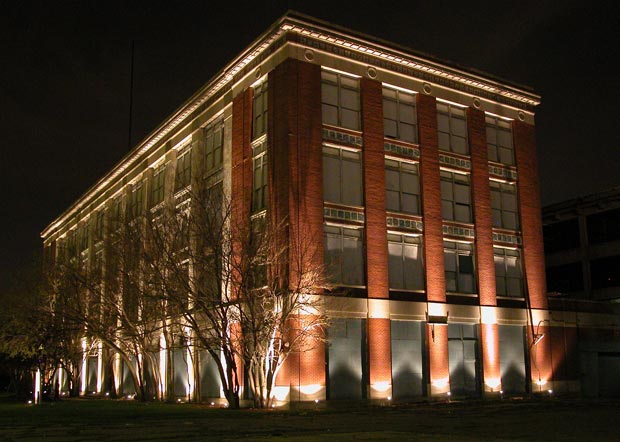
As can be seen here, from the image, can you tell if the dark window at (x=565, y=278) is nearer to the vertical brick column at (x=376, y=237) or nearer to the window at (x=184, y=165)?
the vertical brick column at (x=376, y=237)

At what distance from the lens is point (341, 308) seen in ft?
121

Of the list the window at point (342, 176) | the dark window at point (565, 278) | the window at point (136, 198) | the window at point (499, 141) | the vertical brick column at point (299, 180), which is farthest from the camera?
the dark window at point (565, 278)

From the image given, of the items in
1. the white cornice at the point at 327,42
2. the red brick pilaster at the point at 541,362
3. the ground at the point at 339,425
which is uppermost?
the white cornice at the point at 327,42

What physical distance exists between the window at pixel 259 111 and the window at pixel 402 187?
23.3 ft

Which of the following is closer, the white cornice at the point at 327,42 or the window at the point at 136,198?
the white cornice at the point at 327,42

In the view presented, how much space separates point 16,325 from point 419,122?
27.5m

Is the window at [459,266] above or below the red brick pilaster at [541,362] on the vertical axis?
above

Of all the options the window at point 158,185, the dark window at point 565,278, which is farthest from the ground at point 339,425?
the dark window at point 565,278

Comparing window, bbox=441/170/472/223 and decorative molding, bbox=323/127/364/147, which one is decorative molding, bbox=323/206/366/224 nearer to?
decorative molding, bbox=323/127/364/147

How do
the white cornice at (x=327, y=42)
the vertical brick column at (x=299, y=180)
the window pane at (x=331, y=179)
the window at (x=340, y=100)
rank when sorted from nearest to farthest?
1. the vertical brick column at (x=299, y=180)
2. the window pane at (x=331, y=179)
3. the white cornice at (x=327, y=42)
4. the window at (x=340, y=100)

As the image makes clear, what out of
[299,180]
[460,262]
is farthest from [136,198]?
[460,262]

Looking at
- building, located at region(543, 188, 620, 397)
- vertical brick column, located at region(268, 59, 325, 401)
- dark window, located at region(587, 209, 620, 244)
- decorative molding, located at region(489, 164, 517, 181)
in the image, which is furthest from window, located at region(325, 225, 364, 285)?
dark window, located at region(587, 209, 620, 244)

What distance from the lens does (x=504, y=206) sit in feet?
151

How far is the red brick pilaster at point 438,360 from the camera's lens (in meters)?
39.6
